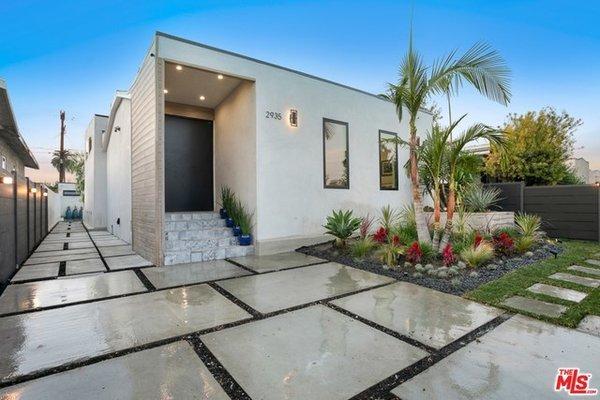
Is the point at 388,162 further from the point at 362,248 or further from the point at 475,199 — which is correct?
the point at 362,248

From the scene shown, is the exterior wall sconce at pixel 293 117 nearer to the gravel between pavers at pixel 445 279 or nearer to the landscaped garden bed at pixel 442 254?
the landscaped garden bed at pixel 442 254

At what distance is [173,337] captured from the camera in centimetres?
214

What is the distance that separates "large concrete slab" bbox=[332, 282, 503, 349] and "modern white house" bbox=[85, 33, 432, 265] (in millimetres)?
2872

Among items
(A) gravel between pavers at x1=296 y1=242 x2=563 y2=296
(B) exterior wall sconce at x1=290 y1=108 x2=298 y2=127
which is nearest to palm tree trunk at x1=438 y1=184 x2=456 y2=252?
(A) gravel between pavers at x1=296 y1=242 x2=563 y2=296

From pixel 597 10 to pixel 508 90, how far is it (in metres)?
5.74

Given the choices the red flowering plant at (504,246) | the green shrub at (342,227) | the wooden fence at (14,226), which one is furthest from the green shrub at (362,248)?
the wooden fence at (14,226)

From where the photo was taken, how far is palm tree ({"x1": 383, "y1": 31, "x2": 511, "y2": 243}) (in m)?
4.05

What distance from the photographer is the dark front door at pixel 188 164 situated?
6.93 meters

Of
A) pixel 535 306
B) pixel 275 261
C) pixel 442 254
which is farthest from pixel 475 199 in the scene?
pixel 275 261

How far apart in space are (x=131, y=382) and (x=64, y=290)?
8.32 feet

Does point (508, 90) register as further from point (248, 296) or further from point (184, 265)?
point (184, 265)

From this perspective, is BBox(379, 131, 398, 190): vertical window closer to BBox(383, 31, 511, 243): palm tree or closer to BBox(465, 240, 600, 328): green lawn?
BBox(383, 31, 511, 243): palm tree

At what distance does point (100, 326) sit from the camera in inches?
92.7

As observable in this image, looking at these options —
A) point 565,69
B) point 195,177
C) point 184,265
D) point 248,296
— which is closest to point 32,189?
point 195,177
